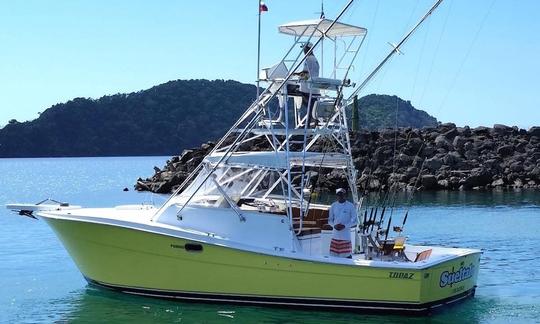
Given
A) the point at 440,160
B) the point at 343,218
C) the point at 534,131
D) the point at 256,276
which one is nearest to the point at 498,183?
the point at 440,160

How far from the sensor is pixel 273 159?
1544cm

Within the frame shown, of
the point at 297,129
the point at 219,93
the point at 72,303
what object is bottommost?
the point at 72,303

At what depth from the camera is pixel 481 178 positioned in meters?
53.4

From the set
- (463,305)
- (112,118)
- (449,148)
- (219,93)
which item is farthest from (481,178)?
(112,118)

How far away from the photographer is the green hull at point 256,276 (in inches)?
569

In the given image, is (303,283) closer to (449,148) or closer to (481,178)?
(481,178)

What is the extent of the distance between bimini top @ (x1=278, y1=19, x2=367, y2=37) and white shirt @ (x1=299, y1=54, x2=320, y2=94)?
1.71 ft

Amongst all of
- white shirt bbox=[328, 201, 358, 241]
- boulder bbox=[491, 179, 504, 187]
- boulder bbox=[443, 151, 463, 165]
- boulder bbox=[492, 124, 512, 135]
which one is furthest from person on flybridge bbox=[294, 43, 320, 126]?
boulder bbox=[492, 124, 512, 135]

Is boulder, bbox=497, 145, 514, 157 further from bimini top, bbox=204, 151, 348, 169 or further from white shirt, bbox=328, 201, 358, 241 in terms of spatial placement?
white shirt, bbox=328, 201, 358, 241

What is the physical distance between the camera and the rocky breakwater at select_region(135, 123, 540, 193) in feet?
175

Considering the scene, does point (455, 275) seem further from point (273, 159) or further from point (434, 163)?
point (434, 163)

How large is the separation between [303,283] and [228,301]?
1.53 m

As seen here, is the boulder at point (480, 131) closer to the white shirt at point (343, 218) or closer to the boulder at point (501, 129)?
the boulder at point (501, 129)

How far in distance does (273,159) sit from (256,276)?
2.24m
